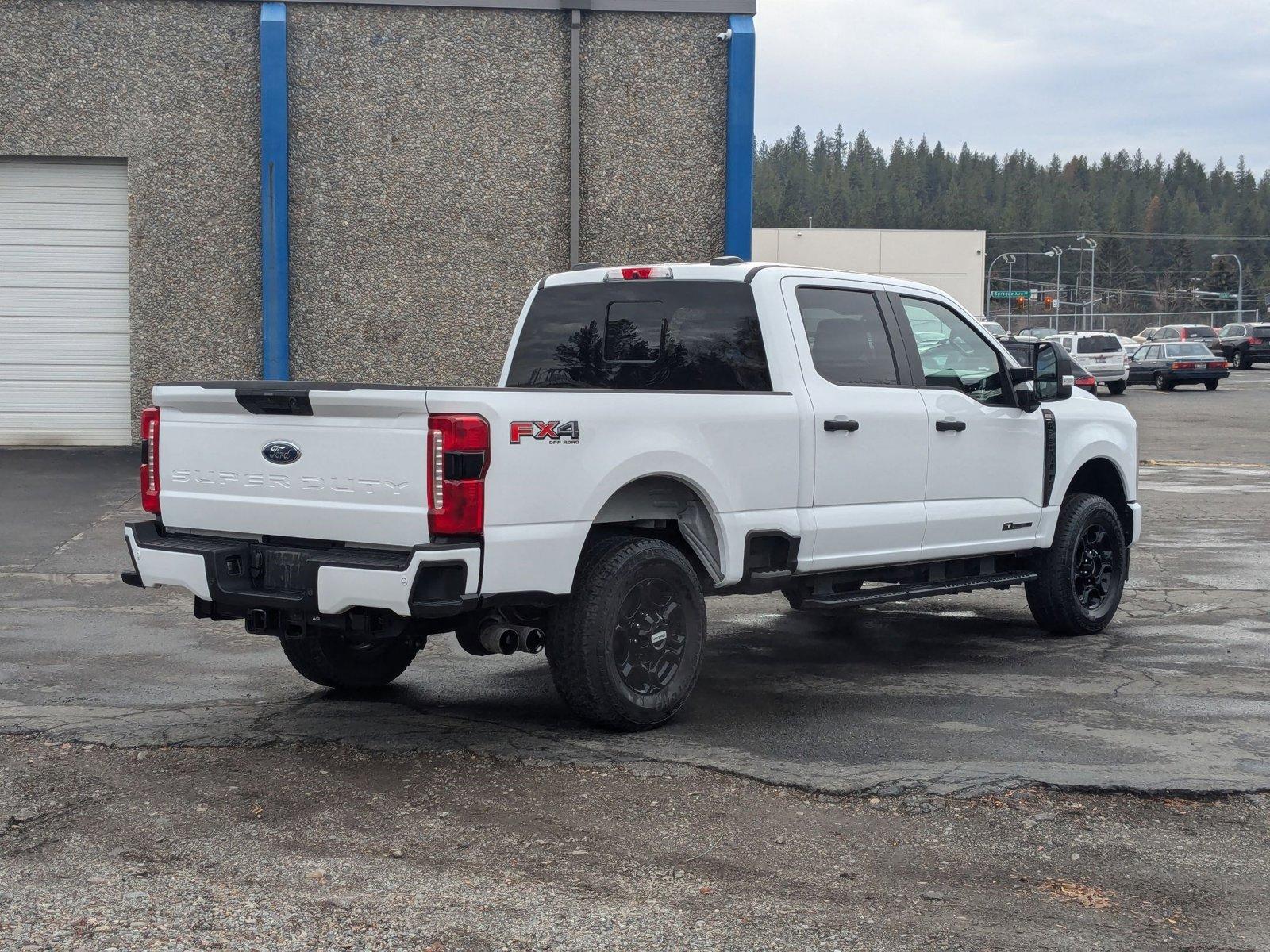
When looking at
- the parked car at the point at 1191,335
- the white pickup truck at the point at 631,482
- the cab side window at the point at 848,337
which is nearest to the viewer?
the white pickup truck at the point at 631,482

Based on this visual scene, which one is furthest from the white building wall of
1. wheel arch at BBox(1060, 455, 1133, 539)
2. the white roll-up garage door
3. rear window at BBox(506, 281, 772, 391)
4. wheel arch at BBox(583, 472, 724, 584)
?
wheel arch at BBox(583, 472, 724, 584)

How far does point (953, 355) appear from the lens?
313 inches

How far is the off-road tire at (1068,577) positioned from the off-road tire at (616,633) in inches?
119

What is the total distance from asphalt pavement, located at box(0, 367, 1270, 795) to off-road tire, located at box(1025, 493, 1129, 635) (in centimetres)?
13

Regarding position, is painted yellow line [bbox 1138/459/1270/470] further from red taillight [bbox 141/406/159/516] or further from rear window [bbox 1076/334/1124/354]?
rear window [bbox 1076/334/1124/354]

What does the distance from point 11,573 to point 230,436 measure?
570cm

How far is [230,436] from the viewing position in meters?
5.97

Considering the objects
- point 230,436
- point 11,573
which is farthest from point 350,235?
point 230,436

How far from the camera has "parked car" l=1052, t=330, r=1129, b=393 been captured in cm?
4291

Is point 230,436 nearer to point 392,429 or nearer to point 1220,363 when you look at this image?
point 392,429

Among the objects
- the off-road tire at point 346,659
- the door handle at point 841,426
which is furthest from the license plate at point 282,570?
the door handle at point 841,426

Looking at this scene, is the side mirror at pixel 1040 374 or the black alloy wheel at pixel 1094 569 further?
the black alloy wheel at pixel 1094 569

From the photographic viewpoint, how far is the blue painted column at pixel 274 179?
649 inches

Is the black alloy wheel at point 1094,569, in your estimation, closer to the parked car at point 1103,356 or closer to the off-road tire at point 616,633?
the off-road tire at point 616,633
